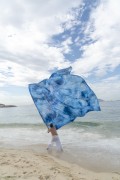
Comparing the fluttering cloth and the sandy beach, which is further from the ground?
the fluttering cloth

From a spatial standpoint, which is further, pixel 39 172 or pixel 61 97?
pixel 61 97

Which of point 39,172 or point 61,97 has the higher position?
point 61,97

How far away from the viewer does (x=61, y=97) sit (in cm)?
1107

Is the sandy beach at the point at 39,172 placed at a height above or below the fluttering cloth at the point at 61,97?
below

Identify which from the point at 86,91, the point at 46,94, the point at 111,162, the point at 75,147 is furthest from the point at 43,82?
the point at 111,162

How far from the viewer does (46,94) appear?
1127 centimetres

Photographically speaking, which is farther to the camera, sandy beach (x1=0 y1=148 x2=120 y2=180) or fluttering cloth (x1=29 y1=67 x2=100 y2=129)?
fluttering cloth (x1=29 y1=67 x2=100 y2=129)

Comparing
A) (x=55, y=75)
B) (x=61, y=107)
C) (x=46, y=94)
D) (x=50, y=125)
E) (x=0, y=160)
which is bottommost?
(x=0, y=160)

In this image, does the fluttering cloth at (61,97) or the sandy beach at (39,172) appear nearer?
the sandy beach at (39,172)

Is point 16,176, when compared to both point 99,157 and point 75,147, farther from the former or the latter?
point 75,147

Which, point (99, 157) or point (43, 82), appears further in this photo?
point (43, 82)

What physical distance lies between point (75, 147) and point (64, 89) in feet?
12.1

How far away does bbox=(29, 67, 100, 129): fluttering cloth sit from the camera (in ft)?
35.3

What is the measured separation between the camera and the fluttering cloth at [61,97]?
35.3ft
